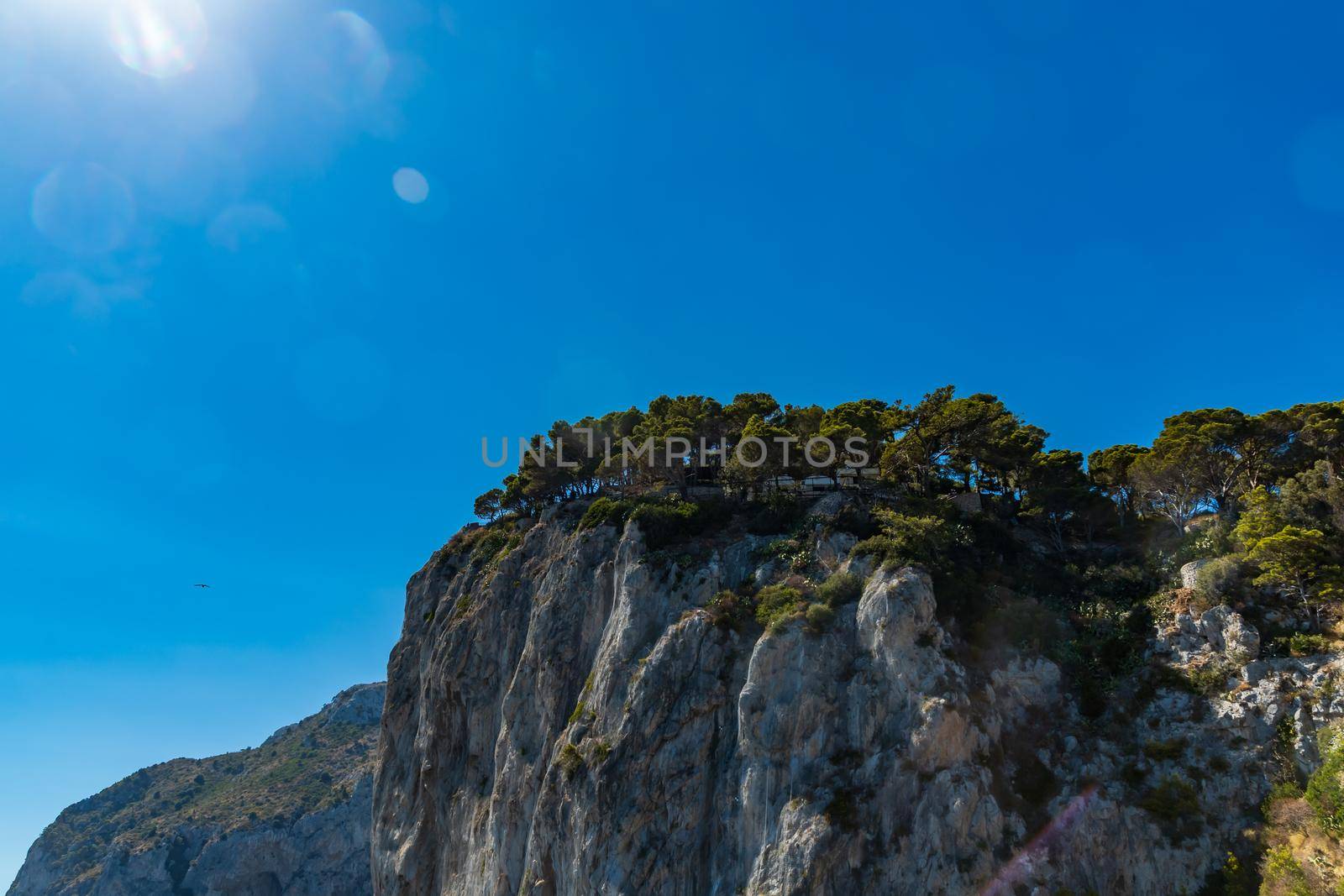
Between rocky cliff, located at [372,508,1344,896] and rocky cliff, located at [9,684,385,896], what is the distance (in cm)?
8024

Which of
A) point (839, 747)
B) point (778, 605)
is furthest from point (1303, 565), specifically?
point (778, 605)

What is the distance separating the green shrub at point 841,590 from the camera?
→ 106ft

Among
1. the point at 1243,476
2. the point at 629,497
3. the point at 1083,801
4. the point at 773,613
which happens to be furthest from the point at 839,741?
the point at 1243,476

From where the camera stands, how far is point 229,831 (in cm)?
10444

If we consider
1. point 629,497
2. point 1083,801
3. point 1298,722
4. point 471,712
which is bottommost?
point 1083,801

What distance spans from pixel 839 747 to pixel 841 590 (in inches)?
286

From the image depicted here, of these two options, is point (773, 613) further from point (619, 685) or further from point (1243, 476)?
point (1243, 476)

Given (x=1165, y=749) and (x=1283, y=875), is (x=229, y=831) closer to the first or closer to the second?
(x=1165, y=749)

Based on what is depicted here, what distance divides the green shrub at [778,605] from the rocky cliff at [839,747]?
646 mm

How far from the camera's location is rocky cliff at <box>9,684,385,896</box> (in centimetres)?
10225

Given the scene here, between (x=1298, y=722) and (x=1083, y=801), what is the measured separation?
754cm

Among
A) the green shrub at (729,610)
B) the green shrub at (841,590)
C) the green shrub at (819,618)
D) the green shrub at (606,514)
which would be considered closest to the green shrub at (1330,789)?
the green shrub at (841,590)

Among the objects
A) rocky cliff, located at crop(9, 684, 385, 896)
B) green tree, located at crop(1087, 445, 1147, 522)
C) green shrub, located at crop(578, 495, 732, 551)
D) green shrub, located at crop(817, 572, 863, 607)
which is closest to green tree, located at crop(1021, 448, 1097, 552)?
green tree, located at crop(1087, 445, 1147, 522)

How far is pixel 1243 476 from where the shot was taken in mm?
36500
